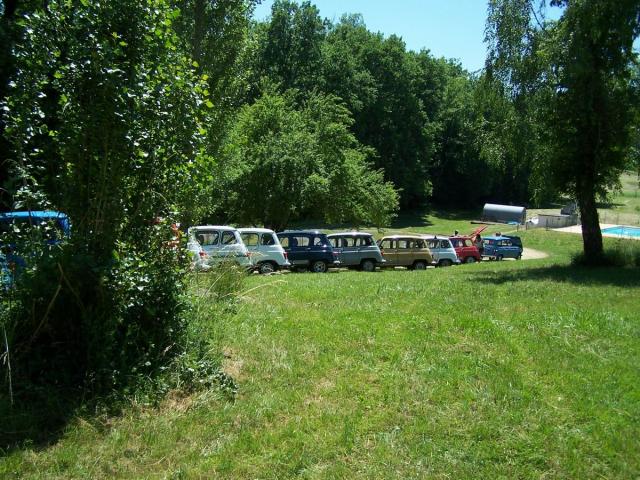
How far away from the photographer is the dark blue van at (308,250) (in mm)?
22625

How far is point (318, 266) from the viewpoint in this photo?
2288 centimetres

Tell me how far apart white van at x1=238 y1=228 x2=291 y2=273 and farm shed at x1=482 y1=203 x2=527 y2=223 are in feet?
153

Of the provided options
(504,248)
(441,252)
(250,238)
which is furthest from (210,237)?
(504,248)

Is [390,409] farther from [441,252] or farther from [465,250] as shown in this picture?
[465,250]

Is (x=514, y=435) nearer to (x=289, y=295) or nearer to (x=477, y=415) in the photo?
(x=477, y=415)

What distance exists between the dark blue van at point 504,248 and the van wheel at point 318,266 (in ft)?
52.4

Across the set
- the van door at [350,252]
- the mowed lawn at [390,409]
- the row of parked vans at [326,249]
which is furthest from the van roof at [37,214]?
the van door at [350,252]

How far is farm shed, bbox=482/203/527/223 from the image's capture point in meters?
61.7

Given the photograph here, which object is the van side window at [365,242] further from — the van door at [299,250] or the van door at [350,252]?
the van door at [299,250]

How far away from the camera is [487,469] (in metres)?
4.23

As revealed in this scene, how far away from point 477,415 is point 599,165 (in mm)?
14572

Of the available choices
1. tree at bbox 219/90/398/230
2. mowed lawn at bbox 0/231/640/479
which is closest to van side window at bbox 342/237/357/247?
tree at bbox 219/90/398/230

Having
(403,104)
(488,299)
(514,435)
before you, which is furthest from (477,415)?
(403,104)

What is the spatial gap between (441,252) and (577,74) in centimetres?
1498
